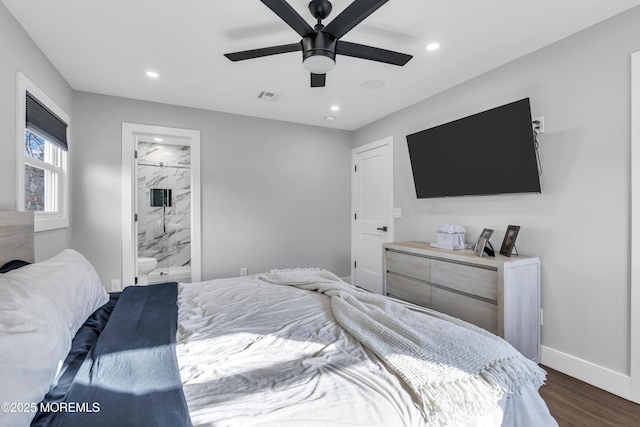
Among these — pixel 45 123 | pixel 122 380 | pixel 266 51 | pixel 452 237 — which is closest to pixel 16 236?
pixel 45 123

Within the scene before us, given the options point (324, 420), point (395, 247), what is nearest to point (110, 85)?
point (395, 247)

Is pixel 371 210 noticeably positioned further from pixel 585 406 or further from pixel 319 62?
pixel 585 406

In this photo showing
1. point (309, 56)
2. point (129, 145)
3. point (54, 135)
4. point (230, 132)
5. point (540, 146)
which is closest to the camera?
point (309, 56)

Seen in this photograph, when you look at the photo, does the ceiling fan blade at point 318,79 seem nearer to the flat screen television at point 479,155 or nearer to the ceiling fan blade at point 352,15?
the ceiling fan blade at point 352,15

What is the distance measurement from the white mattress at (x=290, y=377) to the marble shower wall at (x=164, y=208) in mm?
4434

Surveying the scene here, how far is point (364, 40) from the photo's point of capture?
2.28 m

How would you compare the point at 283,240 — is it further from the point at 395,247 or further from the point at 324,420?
the point at 324,420

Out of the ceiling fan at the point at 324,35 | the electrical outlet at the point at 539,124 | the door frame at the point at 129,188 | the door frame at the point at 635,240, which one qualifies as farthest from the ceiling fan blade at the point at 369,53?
the door frame at the point at 129,188

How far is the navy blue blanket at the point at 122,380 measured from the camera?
30.7 inches

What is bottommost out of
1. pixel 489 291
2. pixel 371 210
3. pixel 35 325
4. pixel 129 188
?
pixel 489 291

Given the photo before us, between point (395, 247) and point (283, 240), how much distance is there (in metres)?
1.67

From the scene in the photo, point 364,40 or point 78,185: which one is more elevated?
point 364,40

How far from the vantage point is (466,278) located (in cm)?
244

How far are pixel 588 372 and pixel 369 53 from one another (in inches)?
104
